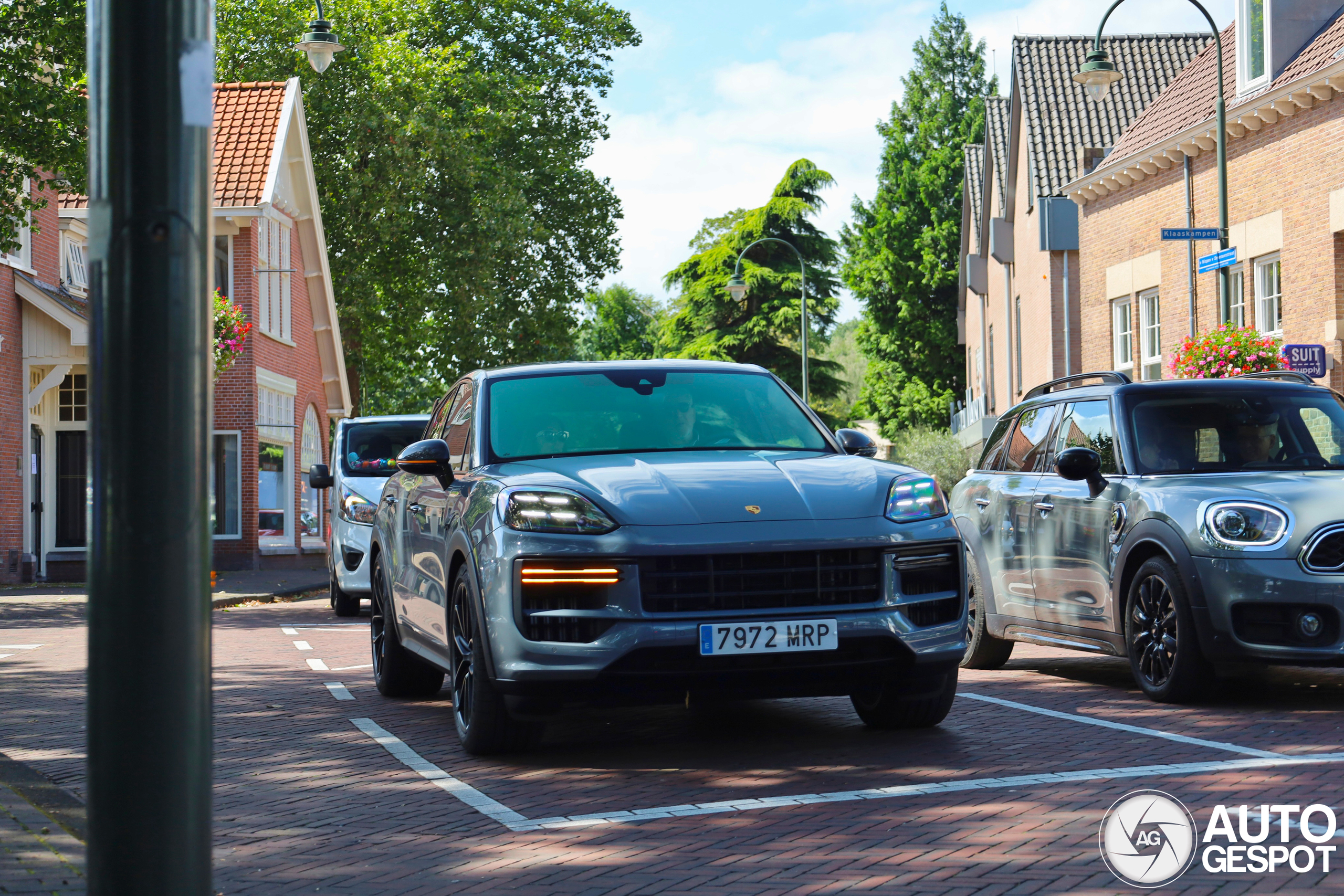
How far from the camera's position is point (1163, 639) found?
8180 mm

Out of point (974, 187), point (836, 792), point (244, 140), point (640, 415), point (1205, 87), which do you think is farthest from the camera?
point (974, 187)

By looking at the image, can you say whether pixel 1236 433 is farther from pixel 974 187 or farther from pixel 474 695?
pixel 974 187

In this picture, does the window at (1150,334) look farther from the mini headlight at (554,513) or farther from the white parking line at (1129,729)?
the mini headlight at (554,513)

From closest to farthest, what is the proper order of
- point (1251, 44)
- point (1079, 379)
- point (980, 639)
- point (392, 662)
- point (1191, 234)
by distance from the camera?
point (392, 662)
point (980, 639)
point (1079, 379)
point (1191, 234)
point (1251, 44)

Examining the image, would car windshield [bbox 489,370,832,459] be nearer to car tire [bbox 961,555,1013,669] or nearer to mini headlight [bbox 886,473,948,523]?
mini headlight [bbox 886,473,948,523]

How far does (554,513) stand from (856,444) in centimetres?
194

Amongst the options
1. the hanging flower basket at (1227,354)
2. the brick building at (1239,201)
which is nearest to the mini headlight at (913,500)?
the hanging flower basket at (1227,354)

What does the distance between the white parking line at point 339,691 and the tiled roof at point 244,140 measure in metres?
21.2

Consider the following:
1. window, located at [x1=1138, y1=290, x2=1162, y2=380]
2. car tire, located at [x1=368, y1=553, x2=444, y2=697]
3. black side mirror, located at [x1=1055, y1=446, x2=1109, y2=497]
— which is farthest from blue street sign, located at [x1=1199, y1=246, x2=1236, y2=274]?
car tire, located at [x1=368, y1=553, x2=444, y2=697]

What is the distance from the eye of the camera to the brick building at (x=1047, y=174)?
35781 mm

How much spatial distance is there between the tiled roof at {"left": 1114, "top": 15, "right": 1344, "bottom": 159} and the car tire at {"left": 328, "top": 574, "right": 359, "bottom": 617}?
1354 centimetres

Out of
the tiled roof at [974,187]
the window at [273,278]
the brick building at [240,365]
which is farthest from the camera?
the tiled roof at [974,187]

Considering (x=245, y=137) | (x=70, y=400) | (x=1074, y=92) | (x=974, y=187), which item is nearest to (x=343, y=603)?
(x=70, y=400)

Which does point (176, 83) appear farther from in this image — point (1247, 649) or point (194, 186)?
point (1247, 649)
